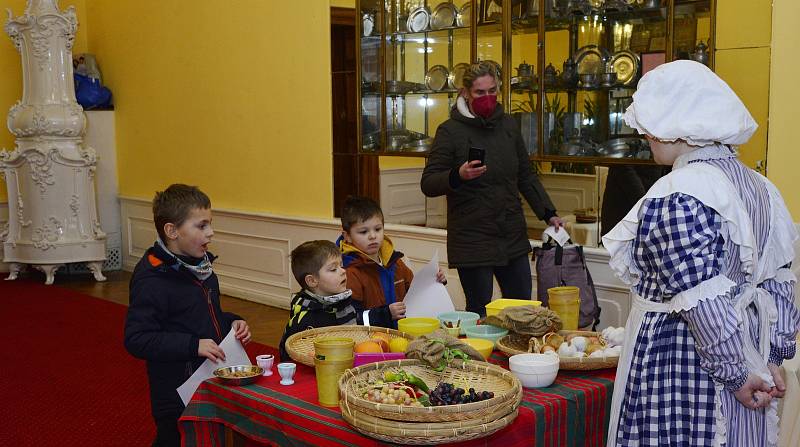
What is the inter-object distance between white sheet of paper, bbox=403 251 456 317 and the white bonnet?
3.88 feet

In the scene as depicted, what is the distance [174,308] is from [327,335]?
0.53 meters

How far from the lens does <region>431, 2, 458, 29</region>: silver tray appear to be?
5.52 metres

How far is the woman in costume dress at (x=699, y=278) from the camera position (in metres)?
2.04

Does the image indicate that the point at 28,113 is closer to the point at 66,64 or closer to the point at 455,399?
the point at 66,64

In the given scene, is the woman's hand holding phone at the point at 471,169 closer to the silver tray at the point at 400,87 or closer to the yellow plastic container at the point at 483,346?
the yellow plastic container at the point at 483,346

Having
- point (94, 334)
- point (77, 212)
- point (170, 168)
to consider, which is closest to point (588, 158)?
point (94, 334)

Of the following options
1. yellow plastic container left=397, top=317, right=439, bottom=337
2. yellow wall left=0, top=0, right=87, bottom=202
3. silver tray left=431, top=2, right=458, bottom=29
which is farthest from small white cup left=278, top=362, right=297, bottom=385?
yellow wall left=0, top=0, right=87, bottom=202

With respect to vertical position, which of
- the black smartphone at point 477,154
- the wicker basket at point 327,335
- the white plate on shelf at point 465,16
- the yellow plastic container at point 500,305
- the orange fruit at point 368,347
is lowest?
the wicker basket at point 327,335

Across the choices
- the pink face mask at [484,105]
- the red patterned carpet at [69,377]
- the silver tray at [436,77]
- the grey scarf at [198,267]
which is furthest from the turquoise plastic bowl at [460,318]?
the silver tray at [436,77]

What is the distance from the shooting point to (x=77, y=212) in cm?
802

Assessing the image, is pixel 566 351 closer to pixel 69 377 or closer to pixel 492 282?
pixel 492 282

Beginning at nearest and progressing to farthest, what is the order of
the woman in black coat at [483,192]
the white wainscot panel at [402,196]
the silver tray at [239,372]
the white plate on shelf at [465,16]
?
the silver tray at [239,372]
the woman in black coat at [483,192]
the white plate on shelf at [465,16]
the white wainscot panel at [402,196]

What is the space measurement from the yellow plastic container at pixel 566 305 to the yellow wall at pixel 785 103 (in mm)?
1679

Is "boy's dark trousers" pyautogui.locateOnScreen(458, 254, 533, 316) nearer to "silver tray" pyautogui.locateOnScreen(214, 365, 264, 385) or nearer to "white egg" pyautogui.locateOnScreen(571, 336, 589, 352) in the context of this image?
"white egg" pyautogui.locateOnScreen(571, 336, 589, 352)
